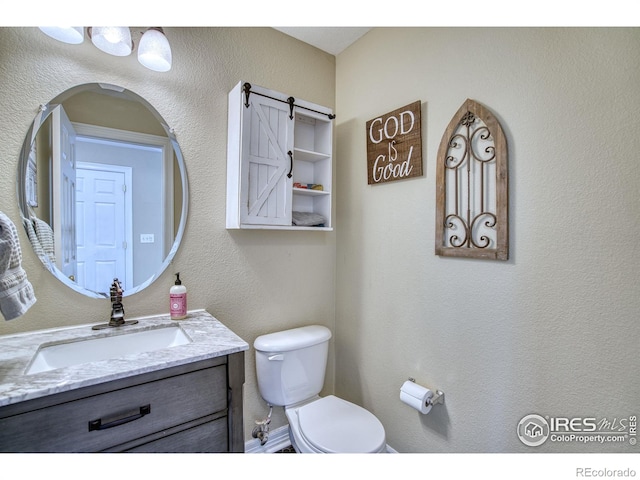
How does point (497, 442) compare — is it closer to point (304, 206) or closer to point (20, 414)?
point (304, 206)

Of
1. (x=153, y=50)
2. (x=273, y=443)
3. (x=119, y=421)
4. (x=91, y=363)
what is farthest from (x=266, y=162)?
(x=273, y=443)

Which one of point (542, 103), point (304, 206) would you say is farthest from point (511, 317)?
point (304, 206)

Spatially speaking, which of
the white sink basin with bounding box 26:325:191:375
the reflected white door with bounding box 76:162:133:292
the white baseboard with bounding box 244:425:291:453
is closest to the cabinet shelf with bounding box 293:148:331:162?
the reflected white door with bounding box 76:162:133:292

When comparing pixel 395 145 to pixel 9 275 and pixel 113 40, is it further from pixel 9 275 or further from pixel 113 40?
pixel 9 275

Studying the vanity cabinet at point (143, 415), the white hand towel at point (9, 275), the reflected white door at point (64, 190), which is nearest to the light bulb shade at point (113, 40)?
the reflected white door at point (64, 190)

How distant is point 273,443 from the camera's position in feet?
5.85

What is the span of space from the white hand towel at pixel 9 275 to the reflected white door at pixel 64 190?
0.33 meters

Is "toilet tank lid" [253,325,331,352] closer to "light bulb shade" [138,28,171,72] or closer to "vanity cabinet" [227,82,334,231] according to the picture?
"vanity cabinet" [227,82,334,231]

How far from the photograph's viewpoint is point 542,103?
44.4 inches

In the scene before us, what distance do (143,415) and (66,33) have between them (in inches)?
53.7

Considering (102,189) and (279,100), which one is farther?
(279,100)

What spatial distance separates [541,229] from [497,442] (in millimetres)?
864

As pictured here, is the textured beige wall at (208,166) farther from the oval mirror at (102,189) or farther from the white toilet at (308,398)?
the white toilet at (308,398)

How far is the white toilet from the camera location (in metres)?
1.32
